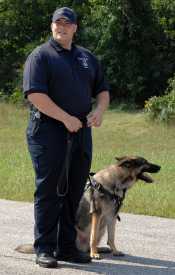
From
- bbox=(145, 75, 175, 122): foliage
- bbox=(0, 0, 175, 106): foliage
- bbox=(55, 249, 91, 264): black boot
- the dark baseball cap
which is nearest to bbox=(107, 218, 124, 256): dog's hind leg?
bbox=(55, 249, 91, 264): black boot

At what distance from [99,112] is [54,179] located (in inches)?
25.8

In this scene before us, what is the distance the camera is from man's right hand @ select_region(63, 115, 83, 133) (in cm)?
549

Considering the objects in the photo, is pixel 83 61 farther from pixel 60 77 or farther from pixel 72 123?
pixel 72 123

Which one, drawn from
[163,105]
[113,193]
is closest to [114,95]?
[163,105]

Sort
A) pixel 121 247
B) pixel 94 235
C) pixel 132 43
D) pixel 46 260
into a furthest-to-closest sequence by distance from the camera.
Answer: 1. pixel 132 43
2. pixel 121 247
3. pixel 94 235
4. pixel 46 260

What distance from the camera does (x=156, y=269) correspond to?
5.82 metres

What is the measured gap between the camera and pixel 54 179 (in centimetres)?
563

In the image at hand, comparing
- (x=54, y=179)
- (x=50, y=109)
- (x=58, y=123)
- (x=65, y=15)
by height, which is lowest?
(x=54, y=179)

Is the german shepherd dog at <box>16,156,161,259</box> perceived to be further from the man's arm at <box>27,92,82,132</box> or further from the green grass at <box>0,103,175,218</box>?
the green grass at <box>0,103,175,218</box>

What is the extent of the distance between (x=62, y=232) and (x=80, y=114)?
100cm

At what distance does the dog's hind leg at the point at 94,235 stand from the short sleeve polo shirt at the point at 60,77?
95 centimetres

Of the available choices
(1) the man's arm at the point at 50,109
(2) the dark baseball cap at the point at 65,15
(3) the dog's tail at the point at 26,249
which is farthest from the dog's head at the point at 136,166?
(2) the dark baseball cap at the point at 65,15

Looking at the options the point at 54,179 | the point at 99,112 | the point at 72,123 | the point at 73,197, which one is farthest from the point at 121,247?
the point at 72,123

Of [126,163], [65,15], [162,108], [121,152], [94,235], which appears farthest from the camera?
[162,108]
